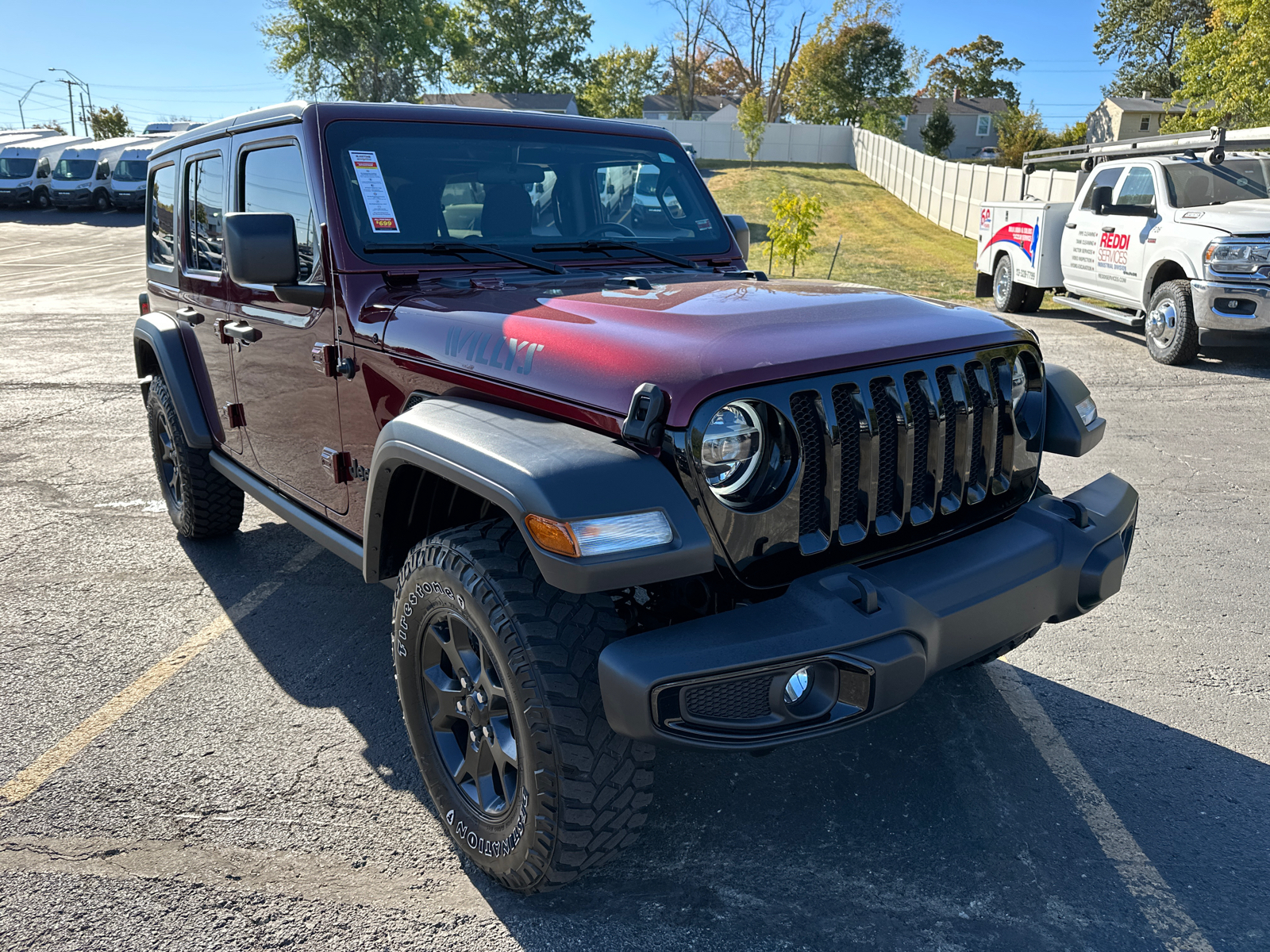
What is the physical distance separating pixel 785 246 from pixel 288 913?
14.9m

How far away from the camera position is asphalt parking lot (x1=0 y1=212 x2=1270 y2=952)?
2.33 m

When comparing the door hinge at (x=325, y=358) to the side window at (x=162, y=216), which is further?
the side window at (x=162, y=216)

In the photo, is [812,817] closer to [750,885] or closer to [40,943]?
[750,885]

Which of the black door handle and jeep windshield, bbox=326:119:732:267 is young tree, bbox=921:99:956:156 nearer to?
jeep windshield, bbox=326:119:732:267

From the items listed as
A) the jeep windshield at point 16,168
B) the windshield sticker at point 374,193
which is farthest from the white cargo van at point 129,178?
the windshield sticker at point 374,193

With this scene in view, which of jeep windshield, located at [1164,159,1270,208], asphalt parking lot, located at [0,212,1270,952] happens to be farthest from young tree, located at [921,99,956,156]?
asphalt parking lot, located at [0,212,1270,952]

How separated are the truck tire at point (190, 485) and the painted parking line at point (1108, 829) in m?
3.64

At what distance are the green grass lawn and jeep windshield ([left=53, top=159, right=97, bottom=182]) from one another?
23.0 meters

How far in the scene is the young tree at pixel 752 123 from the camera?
45.9m

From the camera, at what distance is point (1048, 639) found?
381 cm

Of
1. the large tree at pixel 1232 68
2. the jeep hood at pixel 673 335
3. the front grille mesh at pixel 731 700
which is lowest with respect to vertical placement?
the front grille mesh at pixel 731 700

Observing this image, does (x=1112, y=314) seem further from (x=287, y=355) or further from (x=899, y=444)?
(x=287, y=355)

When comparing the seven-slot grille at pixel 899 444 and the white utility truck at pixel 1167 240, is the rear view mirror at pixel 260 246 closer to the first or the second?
the seven-slot grille at pixel 899 444

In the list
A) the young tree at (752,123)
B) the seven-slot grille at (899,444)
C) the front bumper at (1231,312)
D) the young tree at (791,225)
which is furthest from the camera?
the young tree at (752,123)
